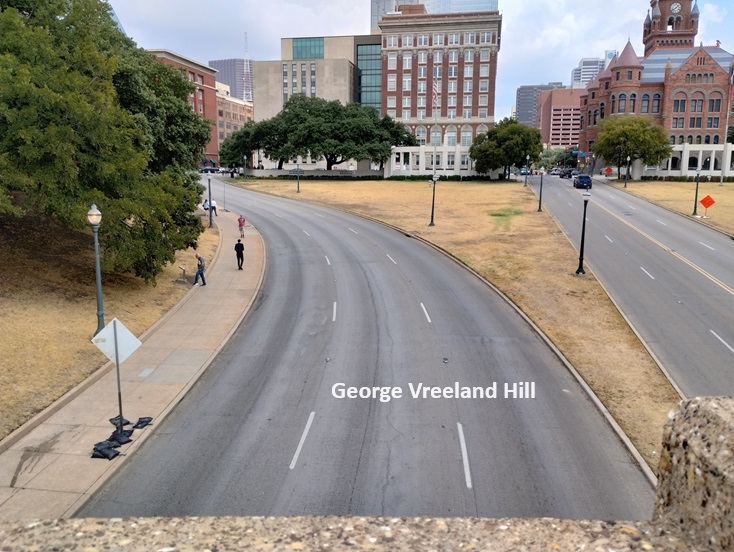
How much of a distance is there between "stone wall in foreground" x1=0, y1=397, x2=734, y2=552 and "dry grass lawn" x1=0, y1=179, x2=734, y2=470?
558 cm

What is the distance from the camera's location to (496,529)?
23.1 ft

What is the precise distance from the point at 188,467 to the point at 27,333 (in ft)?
31.1

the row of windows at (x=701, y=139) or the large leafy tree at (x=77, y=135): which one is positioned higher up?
the row of windows at (x=701, y=139)

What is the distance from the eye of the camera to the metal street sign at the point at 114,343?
40.1 feet

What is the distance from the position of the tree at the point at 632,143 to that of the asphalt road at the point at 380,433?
220 ft

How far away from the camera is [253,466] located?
37.7 ft

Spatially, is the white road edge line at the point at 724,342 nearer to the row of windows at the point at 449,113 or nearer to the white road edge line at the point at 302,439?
the white road edge line at the point at 302,439

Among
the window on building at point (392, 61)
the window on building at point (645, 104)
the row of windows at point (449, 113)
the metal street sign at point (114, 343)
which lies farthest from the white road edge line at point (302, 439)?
A: the window on building at point (645, 104)

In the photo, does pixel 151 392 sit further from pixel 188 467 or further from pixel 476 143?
pixel 476 143

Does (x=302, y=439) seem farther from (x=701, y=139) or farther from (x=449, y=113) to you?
(x=701, y=139)

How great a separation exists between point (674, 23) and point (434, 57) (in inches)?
2270

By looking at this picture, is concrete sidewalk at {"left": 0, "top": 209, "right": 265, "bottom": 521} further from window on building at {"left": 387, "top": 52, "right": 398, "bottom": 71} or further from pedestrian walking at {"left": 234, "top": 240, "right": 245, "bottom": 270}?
window on building at {"left": 387, "top": 52, "right": 398, "bottom": 71}

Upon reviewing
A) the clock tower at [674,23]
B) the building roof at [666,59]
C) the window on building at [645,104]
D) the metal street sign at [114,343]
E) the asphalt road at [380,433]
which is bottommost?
the asphalt road at [380,433]

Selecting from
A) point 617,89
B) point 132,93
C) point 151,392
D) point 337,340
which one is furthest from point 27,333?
point 617,89
